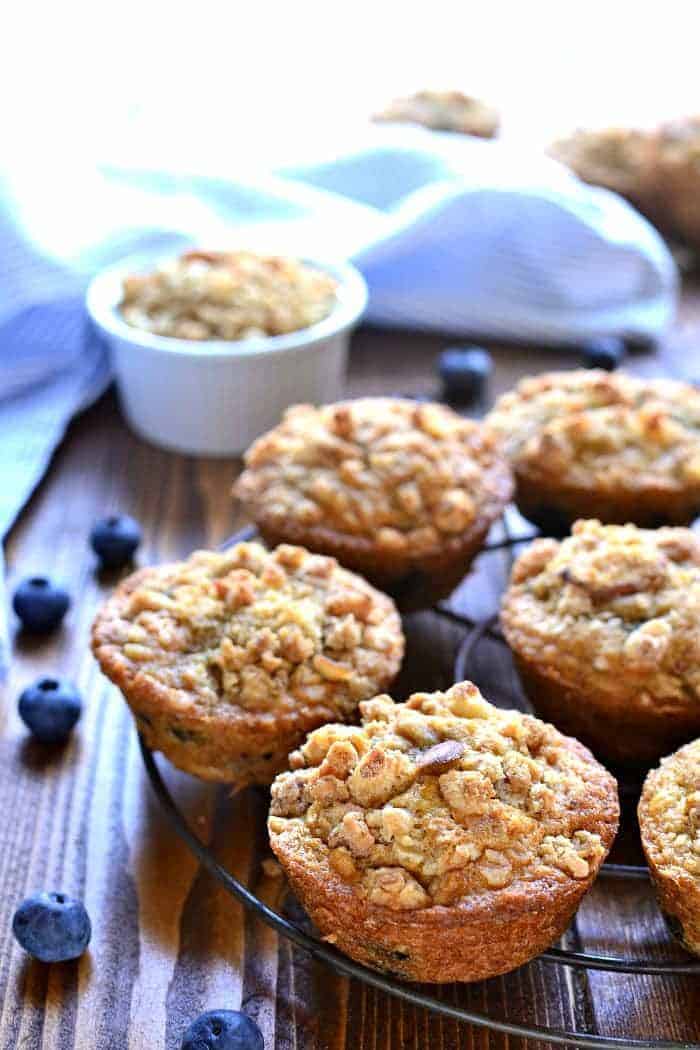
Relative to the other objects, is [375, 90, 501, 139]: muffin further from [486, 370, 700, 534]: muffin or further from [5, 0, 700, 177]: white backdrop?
[486, 370, 700, 534]: muffin

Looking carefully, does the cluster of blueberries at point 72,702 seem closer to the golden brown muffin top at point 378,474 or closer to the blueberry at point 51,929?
the blueberry at point 51,929

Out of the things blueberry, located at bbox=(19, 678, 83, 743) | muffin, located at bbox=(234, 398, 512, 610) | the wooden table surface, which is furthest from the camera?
muffin, located at bbox=(234, 398, 512, 610)

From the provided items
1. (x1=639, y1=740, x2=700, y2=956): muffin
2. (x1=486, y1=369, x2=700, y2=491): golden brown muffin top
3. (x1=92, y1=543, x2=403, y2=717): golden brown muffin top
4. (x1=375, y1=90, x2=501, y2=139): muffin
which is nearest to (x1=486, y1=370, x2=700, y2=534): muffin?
(x1=486, y1=369, x2=700, y2=491): golden brown muffin top

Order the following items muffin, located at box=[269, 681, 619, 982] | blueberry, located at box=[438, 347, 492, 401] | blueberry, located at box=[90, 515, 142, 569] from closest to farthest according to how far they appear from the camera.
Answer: muffin, located at box=[269, 681, 619, 982] → blueberry, located at box=[90, 515, 142, 569] → blueberry, located at box=[438, 347, 492, 401]

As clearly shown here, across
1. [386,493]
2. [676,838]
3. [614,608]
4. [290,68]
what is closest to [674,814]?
[676,838]

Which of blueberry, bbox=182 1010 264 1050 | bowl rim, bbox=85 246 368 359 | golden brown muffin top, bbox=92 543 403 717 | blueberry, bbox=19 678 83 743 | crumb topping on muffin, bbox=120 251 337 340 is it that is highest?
golden brown muffin top, bbox=92 543 403 717

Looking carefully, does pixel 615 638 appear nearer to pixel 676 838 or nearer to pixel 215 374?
pixel 676 838
